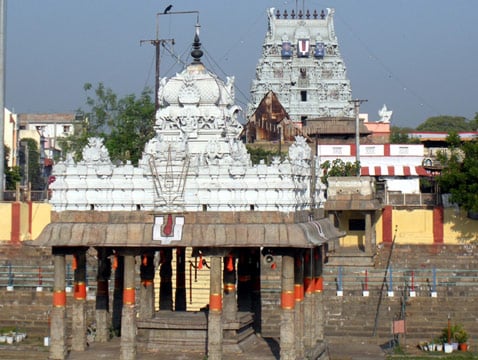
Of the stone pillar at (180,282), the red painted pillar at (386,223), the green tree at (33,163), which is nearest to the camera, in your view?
the stone pillar at (180,282)

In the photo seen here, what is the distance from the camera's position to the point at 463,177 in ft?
158

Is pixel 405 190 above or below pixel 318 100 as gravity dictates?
below

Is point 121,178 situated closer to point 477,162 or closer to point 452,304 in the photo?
point 452,304

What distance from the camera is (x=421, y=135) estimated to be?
87125 mm

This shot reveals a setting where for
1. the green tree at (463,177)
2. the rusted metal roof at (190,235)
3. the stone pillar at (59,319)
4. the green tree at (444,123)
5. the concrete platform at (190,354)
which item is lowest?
the concrete platform at (190,354)

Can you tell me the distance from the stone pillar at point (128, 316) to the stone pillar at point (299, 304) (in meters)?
3.43

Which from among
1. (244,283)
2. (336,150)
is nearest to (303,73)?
(336,150)

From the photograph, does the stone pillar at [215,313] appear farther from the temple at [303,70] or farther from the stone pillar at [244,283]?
the temple at [303,70]

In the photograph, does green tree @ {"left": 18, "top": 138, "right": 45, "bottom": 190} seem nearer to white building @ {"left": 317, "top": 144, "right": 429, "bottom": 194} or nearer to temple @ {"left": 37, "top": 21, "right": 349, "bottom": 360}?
white building @ {"left": 317, "top": 144, "right": 429, "bottom": 194}

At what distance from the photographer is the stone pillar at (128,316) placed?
25.2m

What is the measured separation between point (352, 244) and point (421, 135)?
3867 cm

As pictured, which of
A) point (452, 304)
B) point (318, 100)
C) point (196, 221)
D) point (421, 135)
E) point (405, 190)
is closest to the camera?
point (196, 221)

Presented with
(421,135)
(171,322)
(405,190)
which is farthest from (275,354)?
(421,135)

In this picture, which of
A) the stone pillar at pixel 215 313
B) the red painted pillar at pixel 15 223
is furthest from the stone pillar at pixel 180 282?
the red painted pillar at pixel 15 223
